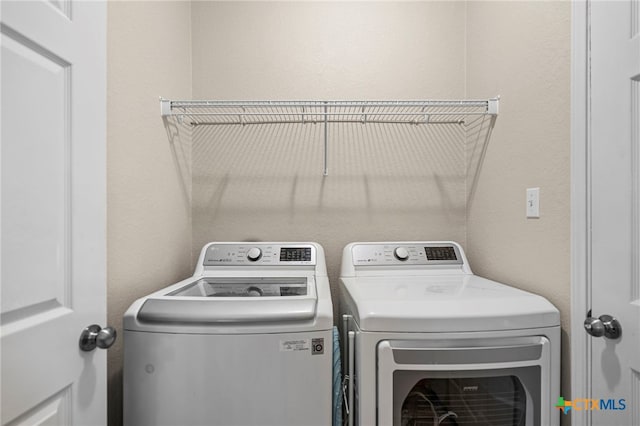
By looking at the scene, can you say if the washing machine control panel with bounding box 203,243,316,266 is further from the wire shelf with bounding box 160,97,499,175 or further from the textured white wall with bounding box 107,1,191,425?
the wire shelf with bounding box 160,97,499,175

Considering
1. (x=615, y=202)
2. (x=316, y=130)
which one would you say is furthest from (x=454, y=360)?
(x=316, y=130)

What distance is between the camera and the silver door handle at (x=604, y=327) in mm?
872

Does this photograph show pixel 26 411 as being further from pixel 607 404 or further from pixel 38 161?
pixel 607 404

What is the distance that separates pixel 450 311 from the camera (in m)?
0.96

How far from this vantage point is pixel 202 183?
1787 mm

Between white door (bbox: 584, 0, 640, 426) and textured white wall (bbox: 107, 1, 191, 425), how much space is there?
5.14ft

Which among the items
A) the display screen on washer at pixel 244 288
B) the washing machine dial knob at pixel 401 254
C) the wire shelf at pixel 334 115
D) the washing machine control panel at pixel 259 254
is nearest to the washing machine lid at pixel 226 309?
the display screen on washer at pixel 244 288

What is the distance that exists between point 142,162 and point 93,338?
0.74 m

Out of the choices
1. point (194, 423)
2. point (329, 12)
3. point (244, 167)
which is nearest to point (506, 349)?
point (194, 423)

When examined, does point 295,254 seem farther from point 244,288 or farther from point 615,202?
point 615,202

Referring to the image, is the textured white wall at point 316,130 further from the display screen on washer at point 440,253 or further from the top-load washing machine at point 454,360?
the top-load washing machine at point 454,360

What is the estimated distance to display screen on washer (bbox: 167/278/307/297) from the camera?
118cm

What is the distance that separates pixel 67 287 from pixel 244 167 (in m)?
1.13

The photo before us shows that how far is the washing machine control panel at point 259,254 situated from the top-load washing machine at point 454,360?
1.76 ft
